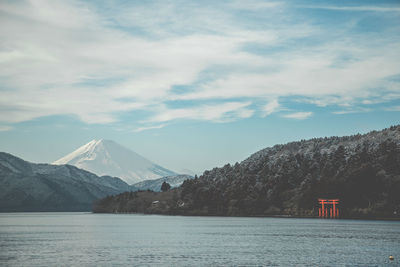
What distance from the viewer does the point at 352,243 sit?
113 metres

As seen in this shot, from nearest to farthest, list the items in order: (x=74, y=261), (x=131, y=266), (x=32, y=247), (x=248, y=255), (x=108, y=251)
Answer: (x=131, y=266) → (x=74, y=261) → (x=248, y=255) → (x=108, y=251) → (x=32, y=247)

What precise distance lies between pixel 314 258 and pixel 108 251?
40408 millimetres

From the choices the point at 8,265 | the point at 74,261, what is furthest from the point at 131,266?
the point at 8,265

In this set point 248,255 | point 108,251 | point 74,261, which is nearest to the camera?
point 74,261

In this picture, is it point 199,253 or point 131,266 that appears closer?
point 131,266

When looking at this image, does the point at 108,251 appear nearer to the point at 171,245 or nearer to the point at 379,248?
the point at 171,245

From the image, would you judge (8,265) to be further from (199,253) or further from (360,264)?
(360,264)

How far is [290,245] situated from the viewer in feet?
366

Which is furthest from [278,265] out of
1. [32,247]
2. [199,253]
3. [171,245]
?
[32,247]

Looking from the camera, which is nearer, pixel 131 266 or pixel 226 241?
pixel 131 266

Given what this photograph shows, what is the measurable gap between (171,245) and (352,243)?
135 feet

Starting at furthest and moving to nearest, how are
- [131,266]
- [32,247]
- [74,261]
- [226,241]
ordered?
[226,241] → [32,247] → [74,261] → [131,266]

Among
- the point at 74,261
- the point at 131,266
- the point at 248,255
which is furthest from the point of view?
the point at 248,255

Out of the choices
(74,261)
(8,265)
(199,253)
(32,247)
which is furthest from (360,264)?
(32,247)
